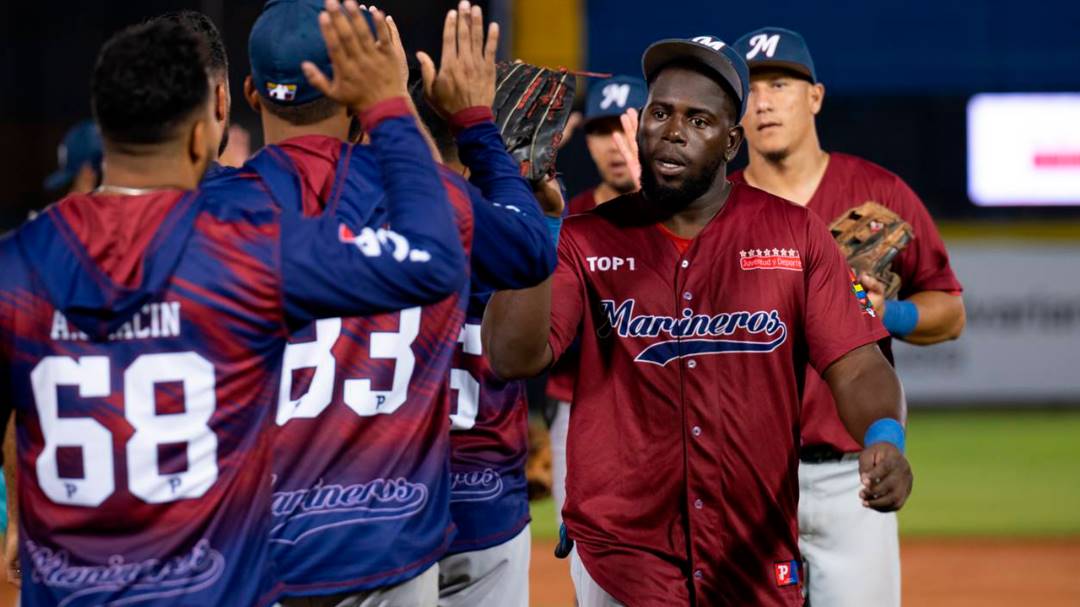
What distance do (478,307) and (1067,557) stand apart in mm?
5657

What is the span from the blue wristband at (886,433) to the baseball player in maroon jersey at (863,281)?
4.07 feet

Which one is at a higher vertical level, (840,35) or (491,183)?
(491,183)

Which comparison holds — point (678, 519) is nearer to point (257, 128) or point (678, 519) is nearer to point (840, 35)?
point (257, 128)

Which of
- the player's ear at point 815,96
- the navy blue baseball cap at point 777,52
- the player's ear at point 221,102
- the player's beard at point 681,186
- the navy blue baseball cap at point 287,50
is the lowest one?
the player's ear at point 815,96

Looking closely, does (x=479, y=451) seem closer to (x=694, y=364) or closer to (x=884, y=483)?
(x=694, y=364)

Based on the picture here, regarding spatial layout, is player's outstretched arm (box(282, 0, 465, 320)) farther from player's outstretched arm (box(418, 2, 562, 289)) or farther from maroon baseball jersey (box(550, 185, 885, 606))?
maroon baseball jersey (box(550, 185, 885, 606))

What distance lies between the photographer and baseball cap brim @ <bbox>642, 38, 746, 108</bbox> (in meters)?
3.81

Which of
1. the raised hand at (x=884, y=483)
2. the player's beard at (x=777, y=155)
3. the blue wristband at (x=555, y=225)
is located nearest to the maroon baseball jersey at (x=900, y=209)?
the player's beard at (x=777, y=155)

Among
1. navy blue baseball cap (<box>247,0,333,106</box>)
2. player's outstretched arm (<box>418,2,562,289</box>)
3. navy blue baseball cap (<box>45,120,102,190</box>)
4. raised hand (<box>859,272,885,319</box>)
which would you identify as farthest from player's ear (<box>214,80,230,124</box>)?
navy blue baseball cap (<box>45,120,102,190</box>)

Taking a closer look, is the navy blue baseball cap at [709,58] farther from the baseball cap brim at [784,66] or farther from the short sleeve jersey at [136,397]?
the short sleeve jersey at [136,397]

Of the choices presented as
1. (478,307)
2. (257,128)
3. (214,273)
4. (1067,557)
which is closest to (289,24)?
(214,273)

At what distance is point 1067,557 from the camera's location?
8.62m

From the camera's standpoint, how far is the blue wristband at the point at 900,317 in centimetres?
486

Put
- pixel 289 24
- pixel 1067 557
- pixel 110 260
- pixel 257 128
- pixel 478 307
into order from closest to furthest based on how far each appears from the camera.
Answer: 1. pixel 110 260
2. pixel 289 24
3. pixel 478 307
4. pixel 1067 557
5. pixel 257 128
